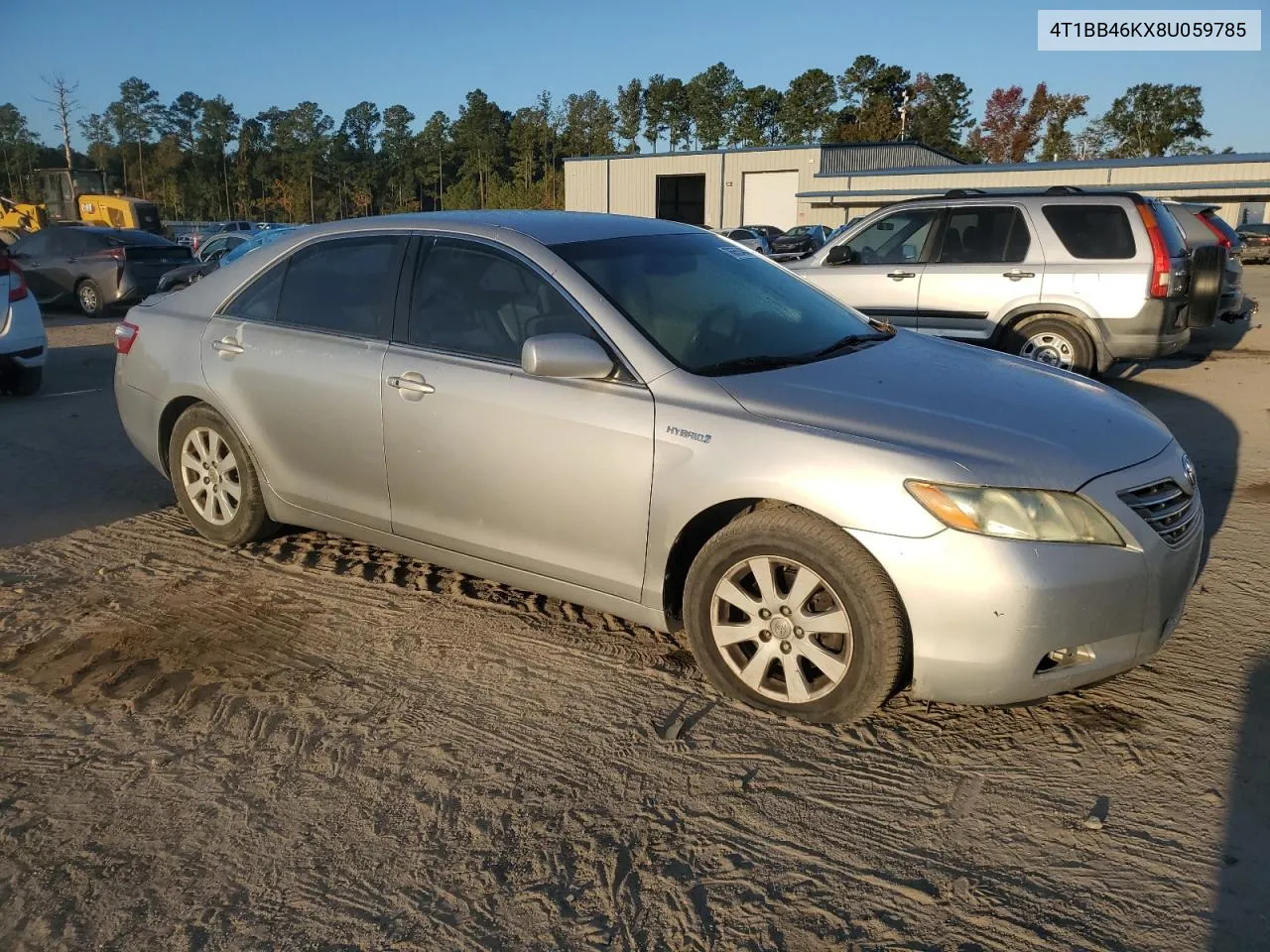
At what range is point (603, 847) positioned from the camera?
2668 millimetres

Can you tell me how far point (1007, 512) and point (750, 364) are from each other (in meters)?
1.11

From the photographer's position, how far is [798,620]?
126 inches

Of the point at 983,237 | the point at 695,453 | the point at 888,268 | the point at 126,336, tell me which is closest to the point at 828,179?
the point at 888,268

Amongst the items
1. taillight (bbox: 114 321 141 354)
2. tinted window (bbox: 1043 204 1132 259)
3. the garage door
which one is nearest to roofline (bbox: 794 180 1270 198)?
the garage door

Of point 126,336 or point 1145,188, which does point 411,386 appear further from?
point 1145,188

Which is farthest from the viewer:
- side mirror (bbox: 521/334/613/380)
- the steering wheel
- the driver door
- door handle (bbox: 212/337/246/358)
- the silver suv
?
the driver door

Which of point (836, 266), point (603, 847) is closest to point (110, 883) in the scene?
point (603, 847)

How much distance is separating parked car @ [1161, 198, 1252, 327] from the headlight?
7100 mm

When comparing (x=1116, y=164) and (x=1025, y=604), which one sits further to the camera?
(x=1116, y=164)

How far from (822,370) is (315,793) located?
2.22 metres

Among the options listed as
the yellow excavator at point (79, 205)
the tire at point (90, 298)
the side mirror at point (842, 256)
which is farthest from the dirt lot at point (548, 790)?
the yellow excavator at point (79, 205)

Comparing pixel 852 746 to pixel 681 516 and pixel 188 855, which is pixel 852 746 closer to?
pixel 681 516

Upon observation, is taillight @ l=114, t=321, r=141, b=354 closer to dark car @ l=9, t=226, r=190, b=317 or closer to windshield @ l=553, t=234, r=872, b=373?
windshield @ l=553, t=234, r=872, b=373

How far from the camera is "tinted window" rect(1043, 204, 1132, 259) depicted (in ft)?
27.7
